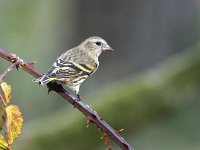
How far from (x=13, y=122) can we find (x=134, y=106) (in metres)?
5.21

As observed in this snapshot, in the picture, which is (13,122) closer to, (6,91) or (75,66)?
(6,91)

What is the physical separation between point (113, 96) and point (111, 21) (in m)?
0.84

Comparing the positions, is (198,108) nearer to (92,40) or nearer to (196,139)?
(196,139)

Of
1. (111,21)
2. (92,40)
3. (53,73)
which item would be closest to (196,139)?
(111,21)

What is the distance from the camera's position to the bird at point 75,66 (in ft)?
10.3

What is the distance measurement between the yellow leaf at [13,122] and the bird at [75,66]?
0.63 metres

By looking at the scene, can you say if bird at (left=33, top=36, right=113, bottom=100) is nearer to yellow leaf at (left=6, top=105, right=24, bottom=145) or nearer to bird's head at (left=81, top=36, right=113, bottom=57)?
bird's head at (left=81, top=36, right=113, bottom=57)

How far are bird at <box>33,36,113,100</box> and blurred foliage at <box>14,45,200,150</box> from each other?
3.21 metres

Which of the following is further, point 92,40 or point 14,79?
point 14,79

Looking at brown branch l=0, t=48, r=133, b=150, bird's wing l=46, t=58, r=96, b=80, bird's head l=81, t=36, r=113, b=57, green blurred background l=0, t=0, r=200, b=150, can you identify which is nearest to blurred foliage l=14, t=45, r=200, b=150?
green blurred background l=0, t=0, r=200, b=150

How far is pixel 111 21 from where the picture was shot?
728 cm

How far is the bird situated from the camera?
3125 mm

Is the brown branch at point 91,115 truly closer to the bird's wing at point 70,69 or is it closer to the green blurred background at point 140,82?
the bird's wing at point 70,69

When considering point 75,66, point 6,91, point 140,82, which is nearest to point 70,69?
point 75,66
